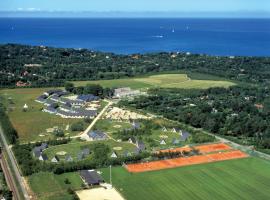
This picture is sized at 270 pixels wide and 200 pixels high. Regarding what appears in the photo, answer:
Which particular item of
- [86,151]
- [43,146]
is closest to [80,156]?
[86,151]

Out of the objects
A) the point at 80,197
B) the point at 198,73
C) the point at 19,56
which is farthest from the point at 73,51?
the point at 80,197

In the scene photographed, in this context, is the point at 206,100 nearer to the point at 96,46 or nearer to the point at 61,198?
the point at 61,198

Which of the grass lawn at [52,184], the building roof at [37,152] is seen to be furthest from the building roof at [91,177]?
the building roof at [37,152]

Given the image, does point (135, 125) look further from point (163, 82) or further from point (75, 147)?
point (163, 82)

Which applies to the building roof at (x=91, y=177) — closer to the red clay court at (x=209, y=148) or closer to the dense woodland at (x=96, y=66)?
the red clay court at (x=209, y=148)

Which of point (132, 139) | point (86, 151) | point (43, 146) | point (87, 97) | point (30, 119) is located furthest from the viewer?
point (87, 97)

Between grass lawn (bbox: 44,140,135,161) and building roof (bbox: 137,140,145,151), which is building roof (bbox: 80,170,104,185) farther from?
building roof (bbox: 137,140,145,151)
